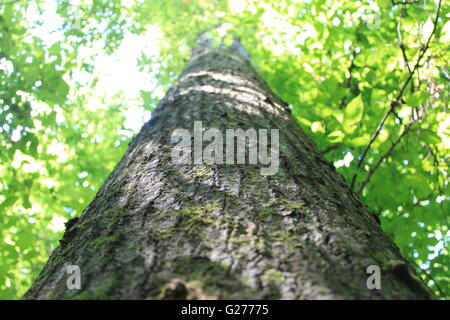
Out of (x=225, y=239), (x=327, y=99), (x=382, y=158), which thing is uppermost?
(x=327, y=99)

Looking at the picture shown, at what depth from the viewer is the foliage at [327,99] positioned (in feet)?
8.43

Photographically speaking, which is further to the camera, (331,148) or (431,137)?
(331,148)

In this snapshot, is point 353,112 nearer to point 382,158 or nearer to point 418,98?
point 418,98

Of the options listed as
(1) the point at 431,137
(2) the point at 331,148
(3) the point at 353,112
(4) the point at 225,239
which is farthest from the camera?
(2) the point at 331,148

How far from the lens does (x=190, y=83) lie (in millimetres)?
3020

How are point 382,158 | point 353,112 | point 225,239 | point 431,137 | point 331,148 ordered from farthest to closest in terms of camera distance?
point 331,148
point 382,158
point 431,137
point 353,112
point 225,239

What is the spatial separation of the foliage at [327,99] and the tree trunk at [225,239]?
1.01 m

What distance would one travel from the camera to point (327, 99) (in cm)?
280

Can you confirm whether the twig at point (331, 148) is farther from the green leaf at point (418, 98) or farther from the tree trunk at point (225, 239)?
the tree trunk at point (225, 239)

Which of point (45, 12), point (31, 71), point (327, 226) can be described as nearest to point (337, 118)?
point (327, 226)

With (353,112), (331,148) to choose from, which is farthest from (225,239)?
(331,148)

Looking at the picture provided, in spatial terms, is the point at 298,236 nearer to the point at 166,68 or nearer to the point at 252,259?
the point at 252,259

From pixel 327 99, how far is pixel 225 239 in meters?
2.11

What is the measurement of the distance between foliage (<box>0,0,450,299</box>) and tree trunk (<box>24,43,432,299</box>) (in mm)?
1012
